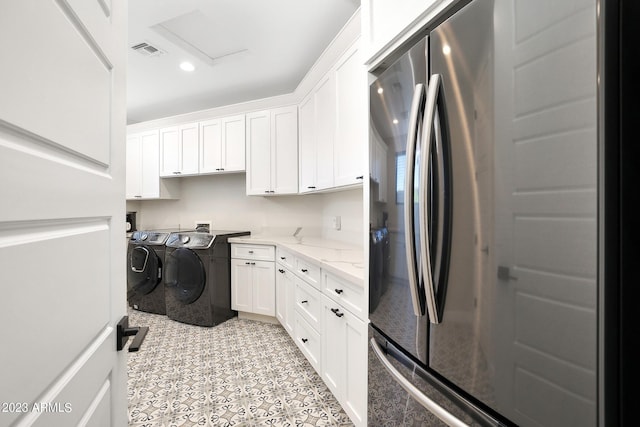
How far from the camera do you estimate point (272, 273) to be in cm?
291

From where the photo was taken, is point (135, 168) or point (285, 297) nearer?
point (285, 297)

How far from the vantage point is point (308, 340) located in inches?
82.2

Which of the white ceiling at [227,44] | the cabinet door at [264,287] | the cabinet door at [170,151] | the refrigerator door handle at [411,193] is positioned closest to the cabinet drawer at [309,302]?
the cabinet door at [264,287]

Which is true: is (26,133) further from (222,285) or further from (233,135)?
(233,135)

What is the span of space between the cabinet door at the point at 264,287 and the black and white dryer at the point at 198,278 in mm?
352

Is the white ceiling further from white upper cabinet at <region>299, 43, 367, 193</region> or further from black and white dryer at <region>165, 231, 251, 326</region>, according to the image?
black and white dryer at <region>165, 231, 251, 326</region>

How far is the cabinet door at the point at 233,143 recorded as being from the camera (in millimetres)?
3352

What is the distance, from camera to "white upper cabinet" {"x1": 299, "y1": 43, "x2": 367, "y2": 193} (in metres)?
1.89

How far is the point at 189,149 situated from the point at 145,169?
0.82 metres

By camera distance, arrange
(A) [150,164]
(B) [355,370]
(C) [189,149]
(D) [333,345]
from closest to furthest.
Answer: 1. (B) [355,370]
2. (D) [333,345]
3. (C) [189,149]
4. (A) [150,164]

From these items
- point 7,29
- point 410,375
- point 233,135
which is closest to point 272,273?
point 233,135

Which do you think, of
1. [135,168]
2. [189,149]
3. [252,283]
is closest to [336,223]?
[252,283]

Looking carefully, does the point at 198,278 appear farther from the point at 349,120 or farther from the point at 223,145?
the point at 349,120

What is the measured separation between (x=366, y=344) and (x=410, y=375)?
338 millimetres
